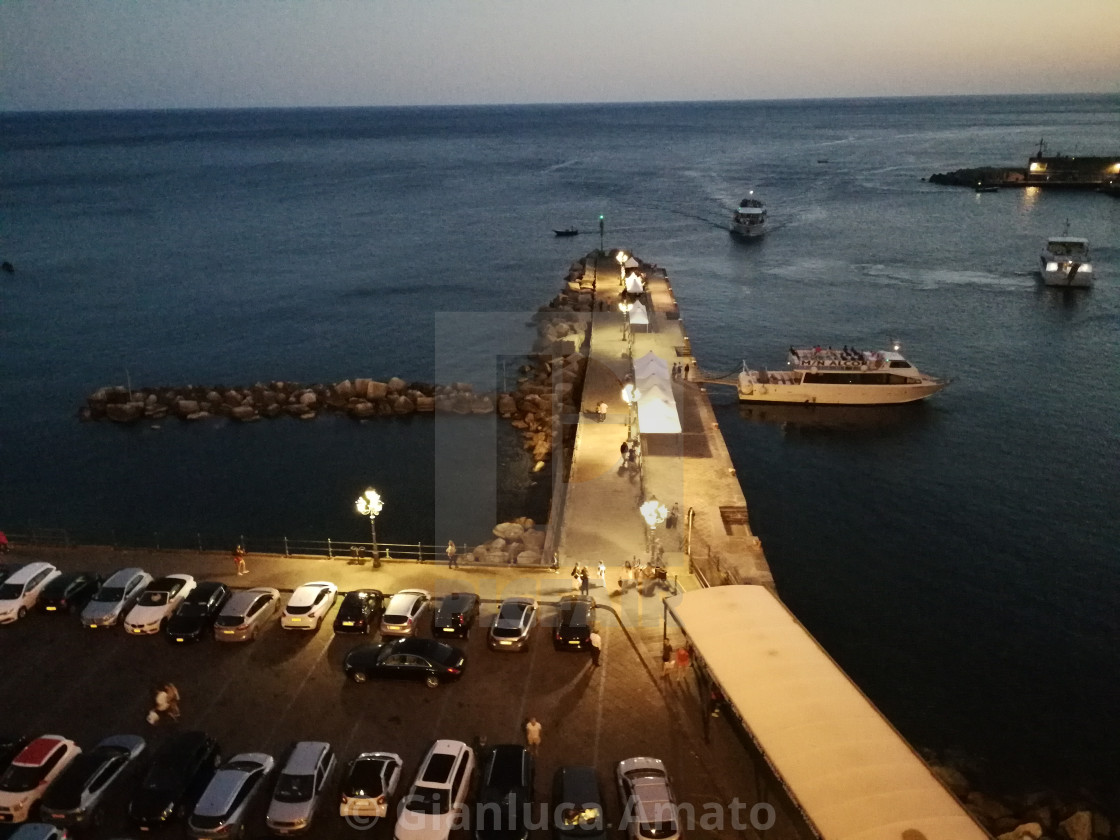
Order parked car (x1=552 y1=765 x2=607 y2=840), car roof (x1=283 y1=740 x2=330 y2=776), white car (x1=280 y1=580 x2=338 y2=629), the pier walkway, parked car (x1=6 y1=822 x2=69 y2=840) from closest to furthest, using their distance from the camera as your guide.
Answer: parked car (x1=6 y1=822 x2=69 y2=840) → parked car (x1=552 y1=765 x2=607 y2=840) → car roof (x1=283 y1=740 x2=330 y2=776) → white car (x1=280 y1=580 x2=338 y2=629) → the pier walkway

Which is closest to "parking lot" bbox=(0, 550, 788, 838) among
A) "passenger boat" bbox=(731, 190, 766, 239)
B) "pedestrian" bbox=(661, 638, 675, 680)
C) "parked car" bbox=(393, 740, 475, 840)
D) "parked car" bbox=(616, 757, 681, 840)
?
"pedestrian" bbox=(661, 638, 675, 680)

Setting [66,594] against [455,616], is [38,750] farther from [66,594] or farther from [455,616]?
[455,616]

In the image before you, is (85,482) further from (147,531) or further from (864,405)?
(864,405)

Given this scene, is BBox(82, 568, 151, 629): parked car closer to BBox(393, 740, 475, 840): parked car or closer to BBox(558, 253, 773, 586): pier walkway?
BBox(393, 740, 475, 840): parked car

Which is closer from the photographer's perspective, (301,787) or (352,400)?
(301,787)

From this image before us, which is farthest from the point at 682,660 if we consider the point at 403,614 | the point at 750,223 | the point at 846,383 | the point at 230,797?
the point at 750,223

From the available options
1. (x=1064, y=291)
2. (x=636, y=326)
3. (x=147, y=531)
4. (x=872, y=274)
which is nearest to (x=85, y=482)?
(x=147, y=531)

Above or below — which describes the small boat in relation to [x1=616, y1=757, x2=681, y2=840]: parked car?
above
